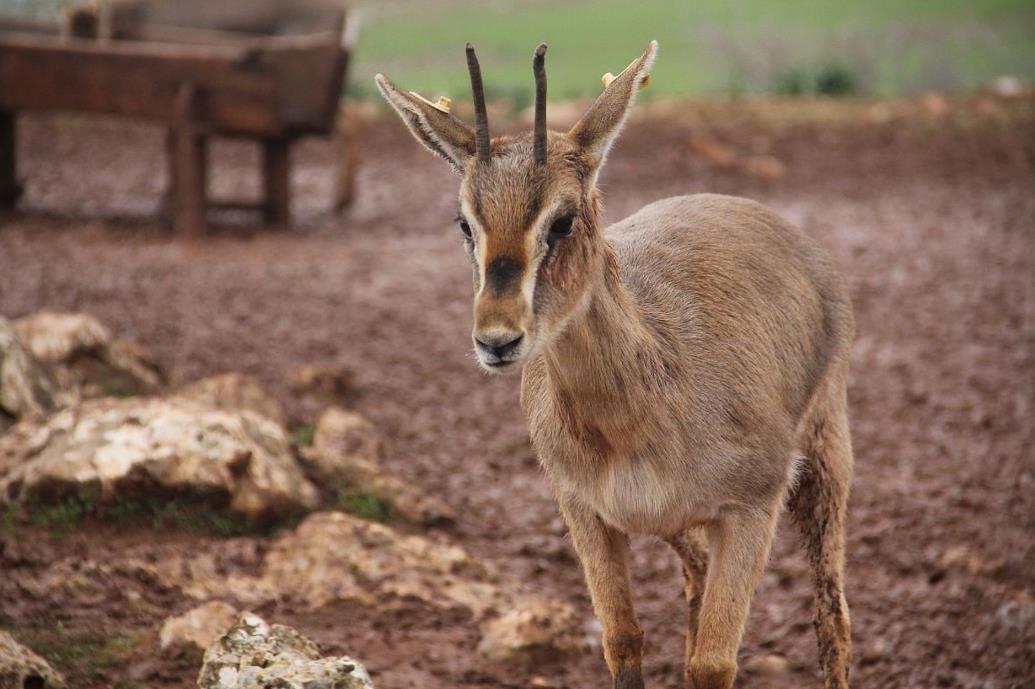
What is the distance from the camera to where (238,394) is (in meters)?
7.39

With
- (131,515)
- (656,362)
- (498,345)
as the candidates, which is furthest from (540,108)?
(131,515)

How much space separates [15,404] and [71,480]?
3.02 feet

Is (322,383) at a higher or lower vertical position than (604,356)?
lower

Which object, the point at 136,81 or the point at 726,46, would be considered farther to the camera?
the point at 726,46

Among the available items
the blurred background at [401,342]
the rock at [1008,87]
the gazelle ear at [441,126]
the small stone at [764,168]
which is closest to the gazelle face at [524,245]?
the gazelle ear at [441,126]

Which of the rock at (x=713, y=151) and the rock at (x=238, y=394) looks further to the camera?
the rock at (x=713, y=151)

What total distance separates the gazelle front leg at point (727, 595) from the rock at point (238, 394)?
11.1ft

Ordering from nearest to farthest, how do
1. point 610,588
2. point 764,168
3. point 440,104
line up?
point 440,104
point 610,588
point 764,168

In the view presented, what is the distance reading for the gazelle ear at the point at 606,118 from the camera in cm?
421

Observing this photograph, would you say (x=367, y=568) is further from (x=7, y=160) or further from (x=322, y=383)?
(x=7, y=160)

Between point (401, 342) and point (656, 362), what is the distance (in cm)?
537

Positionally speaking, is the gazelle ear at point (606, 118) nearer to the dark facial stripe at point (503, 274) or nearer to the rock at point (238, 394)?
the dark facial stripe at point (503, 274)

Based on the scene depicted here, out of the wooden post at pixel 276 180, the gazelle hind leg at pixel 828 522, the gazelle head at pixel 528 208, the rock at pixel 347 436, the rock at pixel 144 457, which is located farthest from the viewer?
the wooden post at pixel 276 180

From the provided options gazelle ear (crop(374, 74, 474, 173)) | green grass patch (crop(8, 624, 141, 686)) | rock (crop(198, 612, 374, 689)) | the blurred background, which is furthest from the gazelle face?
green grass patch (crop(8, 624, 141, 686))
